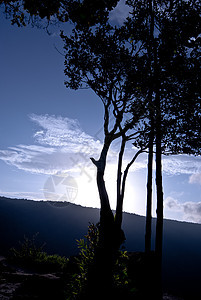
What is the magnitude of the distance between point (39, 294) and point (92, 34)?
13.4 m

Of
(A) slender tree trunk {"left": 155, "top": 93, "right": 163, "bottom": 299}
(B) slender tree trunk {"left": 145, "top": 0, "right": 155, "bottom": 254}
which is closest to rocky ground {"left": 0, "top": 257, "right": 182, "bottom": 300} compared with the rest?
(A) slender tree trunk {"left": 155, "top": 93, "right": 163, "bottom": 299}

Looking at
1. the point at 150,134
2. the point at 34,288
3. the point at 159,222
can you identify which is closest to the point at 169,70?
the point at 150,134

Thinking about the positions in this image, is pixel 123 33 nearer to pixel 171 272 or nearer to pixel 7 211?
pixel 171 272

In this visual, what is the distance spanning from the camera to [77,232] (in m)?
47.9

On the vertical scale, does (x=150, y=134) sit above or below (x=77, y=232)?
above

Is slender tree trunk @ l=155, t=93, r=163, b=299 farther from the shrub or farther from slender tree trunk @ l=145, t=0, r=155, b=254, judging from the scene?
the shrub

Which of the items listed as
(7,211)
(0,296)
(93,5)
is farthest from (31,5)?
(7,211)

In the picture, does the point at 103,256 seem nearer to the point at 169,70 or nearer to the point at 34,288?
the point at 34,288

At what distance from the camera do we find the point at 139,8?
1339 cm

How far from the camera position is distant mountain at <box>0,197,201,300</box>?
36919 mm

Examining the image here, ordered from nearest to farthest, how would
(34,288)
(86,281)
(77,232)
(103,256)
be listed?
(86,281)
(103,256)
(34,288)
(77,232)

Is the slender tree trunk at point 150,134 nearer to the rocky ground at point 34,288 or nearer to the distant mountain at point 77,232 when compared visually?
the rocky ground at point 34,288

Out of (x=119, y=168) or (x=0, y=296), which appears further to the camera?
(x=119, y=168)

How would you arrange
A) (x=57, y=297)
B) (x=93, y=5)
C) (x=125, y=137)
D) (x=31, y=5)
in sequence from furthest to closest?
(x=125, y=137) → (x=57, y=297) → (x=31, y=5) → (x=93, y=5)
